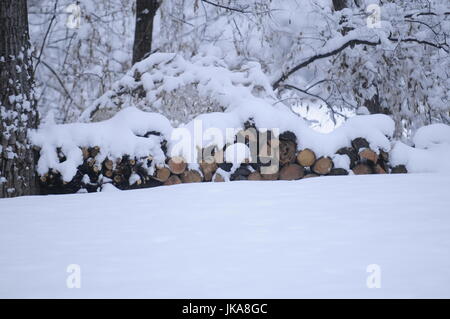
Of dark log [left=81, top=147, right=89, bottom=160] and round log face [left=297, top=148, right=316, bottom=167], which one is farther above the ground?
dark log [left=81, top=147, right=89, bottom=160]

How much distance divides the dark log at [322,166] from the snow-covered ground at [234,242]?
35.9 inches

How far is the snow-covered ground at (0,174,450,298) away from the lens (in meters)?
1.41

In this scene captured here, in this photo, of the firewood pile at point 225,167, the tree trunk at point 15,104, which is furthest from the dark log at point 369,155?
the tree trunk at point 15,104

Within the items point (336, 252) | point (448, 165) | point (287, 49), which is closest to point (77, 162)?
point (336, 252)

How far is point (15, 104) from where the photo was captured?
3.46m

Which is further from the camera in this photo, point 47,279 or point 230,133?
point 230,133

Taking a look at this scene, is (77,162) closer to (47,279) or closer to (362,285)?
(47,279)

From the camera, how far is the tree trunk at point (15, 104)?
339 cm

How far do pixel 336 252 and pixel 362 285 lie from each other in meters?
0.31

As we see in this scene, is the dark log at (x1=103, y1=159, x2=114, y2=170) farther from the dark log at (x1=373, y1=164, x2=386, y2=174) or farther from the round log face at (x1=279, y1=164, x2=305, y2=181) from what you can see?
the dark log at (x1=373, y1=164, x2=386, y2=174)

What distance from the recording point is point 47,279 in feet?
4.93

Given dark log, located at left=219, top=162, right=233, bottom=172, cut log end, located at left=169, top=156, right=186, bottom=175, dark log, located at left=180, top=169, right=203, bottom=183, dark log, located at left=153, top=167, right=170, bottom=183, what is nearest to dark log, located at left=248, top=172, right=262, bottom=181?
dark log, located at left=219, top=162, right=233, bottom=172
